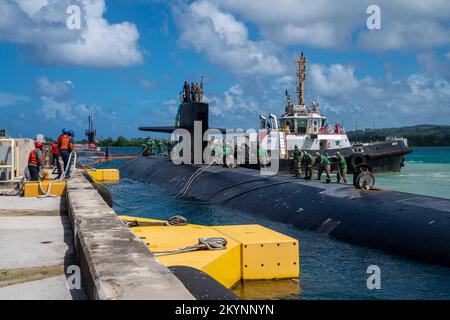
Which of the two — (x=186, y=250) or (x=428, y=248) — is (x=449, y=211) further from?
(x=186, y=250)

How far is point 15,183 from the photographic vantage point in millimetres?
15539

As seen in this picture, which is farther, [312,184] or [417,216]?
[312,184]

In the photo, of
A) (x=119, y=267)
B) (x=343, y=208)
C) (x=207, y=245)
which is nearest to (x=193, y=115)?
(x=343, y=208)

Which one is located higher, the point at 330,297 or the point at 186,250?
the point at 186,250

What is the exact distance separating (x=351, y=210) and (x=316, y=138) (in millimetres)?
28362

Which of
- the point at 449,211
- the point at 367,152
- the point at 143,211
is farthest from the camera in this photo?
the point at 367,152

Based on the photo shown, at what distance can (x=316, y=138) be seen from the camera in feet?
131

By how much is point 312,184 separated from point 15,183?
921 cm

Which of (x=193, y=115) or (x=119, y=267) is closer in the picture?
(x=119, y=267)

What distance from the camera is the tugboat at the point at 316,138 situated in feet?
124

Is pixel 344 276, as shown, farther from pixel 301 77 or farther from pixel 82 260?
pixel 301 77
